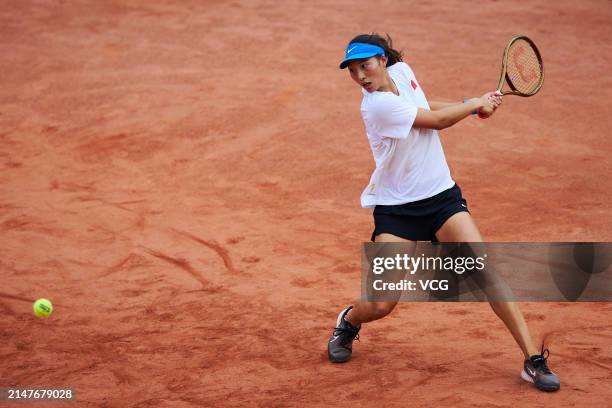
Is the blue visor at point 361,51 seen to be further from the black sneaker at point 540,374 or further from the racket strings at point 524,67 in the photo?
the black sneaker at point 540,374

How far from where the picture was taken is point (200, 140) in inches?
390

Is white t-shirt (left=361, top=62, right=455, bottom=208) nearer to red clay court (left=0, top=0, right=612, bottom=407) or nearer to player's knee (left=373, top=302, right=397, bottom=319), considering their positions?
player's knee (left=373, top=302, right=397, bottom=319)

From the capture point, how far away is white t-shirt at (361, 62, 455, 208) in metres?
4.67

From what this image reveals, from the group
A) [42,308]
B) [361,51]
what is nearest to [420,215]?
[361,51]

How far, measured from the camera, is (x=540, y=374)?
4.64 meters

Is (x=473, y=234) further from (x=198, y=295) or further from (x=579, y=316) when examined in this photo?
(x=198, y=295)

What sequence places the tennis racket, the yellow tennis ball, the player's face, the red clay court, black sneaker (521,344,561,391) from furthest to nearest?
the yellow tennis ball
the tennis racket
the red clay court
the player's face
black sneaker (521,344,561,391)

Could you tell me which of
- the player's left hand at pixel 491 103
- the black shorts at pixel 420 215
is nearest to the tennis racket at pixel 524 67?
the player's left hand at pixel 491 103

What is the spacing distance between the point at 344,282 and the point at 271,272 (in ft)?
2.03

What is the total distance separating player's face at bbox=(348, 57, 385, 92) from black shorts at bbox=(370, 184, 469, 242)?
678 mm

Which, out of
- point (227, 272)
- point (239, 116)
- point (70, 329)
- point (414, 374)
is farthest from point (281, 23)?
point (414, 374)

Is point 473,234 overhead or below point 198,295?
overhead

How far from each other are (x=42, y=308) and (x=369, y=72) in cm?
292

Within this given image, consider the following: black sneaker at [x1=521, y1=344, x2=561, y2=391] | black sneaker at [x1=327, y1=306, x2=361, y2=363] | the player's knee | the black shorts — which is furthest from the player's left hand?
black sneaker at [x1=327, y1=306, x2=361, y2=363]
